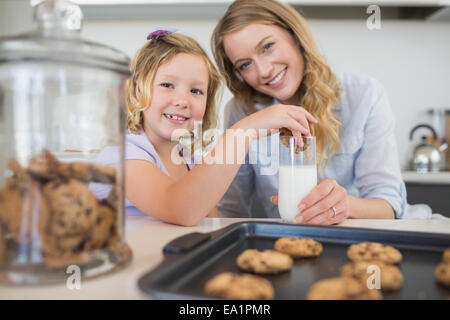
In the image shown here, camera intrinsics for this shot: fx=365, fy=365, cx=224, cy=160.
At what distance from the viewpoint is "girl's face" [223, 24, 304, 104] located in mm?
1396

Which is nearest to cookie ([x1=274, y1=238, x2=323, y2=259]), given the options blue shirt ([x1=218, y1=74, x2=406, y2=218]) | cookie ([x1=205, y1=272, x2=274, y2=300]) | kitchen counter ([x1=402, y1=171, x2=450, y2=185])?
cookie ([x1=205, y1=272, x2=274, y2=300])

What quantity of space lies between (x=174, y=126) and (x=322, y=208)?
0.61 m

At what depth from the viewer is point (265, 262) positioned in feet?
1.69

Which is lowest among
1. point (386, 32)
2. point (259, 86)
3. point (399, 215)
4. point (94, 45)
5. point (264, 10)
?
point (399, 215)

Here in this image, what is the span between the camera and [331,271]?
0.53 metres

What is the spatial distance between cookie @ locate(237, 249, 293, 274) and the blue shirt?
38.0 inches

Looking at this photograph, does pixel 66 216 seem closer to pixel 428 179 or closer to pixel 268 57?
pixel 268 57

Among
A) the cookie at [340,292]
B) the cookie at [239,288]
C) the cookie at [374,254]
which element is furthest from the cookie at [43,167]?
the cookie at [374,254]

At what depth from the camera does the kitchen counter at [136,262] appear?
1.38 feet

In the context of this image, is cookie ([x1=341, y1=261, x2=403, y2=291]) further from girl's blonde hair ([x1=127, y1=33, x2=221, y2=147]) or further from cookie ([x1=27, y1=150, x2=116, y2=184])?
girl's blonde hair ([x1=127, y1=33, x2=221, y2=147])
